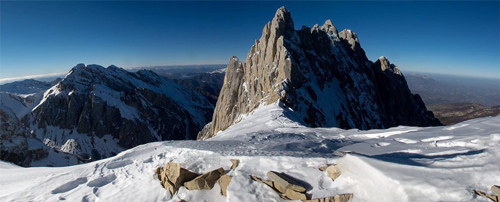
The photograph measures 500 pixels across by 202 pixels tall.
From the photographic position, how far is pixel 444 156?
840 cm

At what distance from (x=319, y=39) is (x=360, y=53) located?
2805 centimetres

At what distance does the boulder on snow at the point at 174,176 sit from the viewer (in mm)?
9680

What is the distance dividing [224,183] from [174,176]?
242 cm

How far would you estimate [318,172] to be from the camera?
8.77 m

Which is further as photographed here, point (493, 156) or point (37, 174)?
point (37, 174)

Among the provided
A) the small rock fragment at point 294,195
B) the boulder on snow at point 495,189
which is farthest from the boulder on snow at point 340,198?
the boulder on snow at point 495,189

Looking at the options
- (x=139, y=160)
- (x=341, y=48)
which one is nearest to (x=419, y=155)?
(x=139, y=160)

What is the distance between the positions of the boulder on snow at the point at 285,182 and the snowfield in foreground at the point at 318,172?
1.27 feet

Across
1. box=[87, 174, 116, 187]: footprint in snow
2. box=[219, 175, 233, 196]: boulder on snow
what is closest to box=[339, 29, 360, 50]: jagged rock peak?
box=[219, 175, 233, 196]: boulder on snow

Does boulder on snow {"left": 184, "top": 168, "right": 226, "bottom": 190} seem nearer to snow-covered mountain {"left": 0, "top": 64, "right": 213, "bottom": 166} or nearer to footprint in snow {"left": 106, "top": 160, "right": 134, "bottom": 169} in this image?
footprint in snow {"left": 106, "top": 160, "right": 134, "bottom": 169}

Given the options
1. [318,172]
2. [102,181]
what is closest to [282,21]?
[318,172]

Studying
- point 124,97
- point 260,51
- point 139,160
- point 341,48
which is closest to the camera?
point 139,160

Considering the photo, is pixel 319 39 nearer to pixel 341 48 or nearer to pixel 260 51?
pixel 341 48

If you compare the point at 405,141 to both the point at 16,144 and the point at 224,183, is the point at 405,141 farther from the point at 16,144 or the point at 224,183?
the point at 16,144
